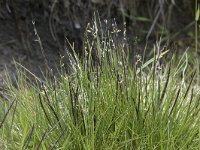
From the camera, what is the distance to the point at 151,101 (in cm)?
248

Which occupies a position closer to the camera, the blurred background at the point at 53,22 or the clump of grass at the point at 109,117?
the clump of grass at the point at 109,117

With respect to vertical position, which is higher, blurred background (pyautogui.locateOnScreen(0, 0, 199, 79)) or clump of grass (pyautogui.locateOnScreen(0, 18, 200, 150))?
clump of grass (pyautogui.locateOnScreen(0, 18, 200, 150))

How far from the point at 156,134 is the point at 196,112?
0.21 metres

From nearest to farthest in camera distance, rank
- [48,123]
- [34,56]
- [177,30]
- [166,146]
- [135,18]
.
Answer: [166,146] < [48,123] < [34,56] < [135,18] < [177,30]

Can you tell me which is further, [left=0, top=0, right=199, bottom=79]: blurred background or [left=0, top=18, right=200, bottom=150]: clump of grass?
[left=0, top=0, right=199, bottom=79]: blurred background

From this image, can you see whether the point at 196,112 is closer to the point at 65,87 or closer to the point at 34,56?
the point at 65,87

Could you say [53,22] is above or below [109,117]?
below

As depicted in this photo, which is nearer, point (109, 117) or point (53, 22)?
point (109, 117)

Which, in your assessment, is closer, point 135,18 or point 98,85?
point 98,85

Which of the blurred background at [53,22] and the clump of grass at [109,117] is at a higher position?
the clump of grass at [109,117]

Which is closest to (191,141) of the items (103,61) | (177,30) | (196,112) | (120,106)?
(196,112)

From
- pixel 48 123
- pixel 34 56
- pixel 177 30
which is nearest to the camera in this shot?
pixel 48 123

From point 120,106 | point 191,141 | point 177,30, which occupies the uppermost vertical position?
point 120,106

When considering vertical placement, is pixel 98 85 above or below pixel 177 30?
above
